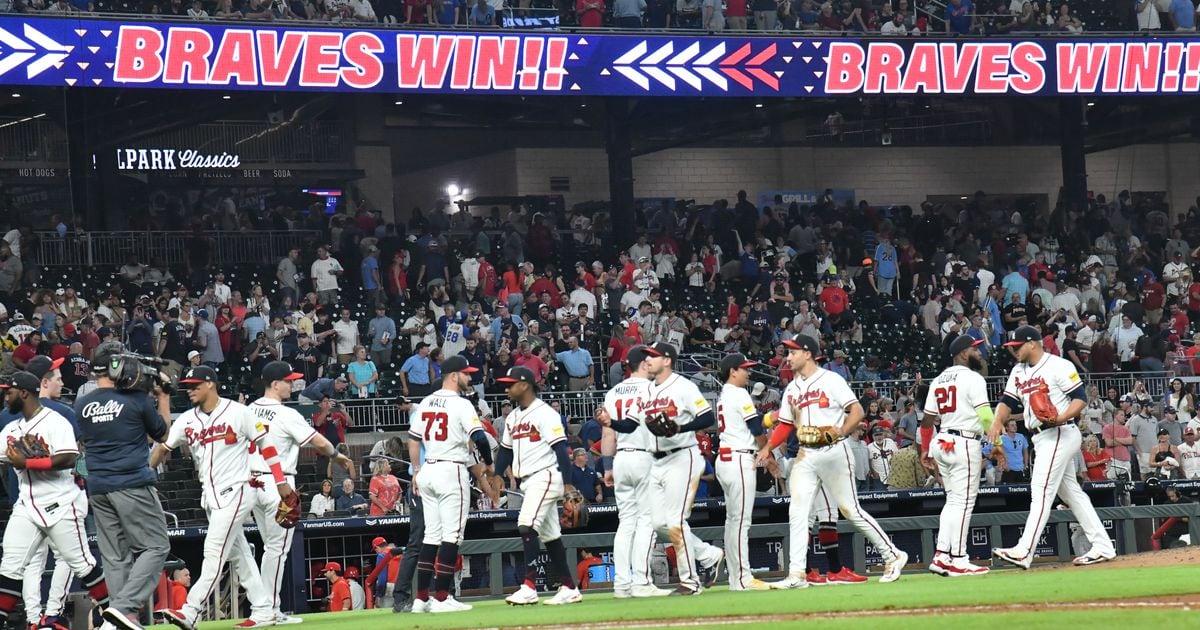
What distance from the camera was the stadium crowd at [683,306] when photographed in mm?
22469

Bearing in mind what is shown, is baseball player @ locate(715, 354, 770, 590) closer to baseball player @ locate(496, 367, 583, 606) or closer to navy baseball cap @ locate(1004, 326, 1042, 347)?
baseball player @ locate(496, 367, 583, 606)

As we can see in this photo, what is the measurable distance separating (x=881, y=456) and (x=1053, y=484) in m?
9.00

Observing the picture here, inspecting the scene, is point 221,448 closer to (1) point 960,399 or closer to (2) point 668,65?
(1) point 960,399

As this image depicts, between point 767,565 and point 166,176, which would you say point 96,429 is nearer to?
point 767,565

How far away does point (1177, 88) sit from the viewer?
100 ft

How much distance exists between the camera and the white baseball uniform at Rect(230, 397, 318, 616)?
39.2 ft

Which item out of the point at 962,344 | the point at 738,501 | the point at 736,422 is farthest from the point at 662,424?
the point at 962,344

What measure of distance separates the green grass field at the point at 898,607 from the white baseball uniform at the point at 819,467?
46cm

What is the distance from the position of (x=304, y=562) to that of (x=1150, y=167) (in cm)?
2767

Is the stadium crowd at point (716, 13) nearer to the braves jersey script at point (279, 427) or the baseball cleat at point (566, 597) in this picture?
the braves jersey script at point (279, 427)

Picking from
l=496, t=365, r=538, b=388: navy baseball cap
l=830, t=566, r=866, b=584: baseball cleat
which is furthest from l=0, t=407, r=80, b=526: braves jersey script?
l=830, t=566, r=866, b=584: baseball cleat

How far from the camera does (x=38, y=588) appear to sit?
11711 millimetres

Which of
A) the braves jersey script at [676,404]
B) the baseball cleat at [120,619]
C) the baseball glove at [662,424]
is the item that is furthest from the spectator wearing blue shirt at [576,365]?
the baseball cleat at [120,619]

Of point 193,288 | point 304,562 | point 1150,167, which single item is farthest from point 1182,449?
point 1150,167
